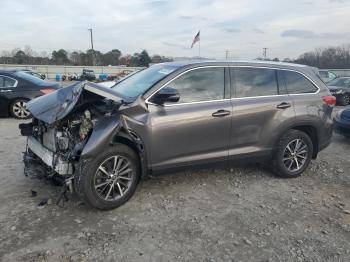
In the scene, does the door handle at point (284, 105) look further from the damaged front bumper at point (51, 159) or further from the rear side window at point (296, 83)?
the damaged front bumper at point (51, 159)

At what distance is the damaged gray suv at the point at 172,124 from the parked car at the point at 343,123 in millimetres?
2726

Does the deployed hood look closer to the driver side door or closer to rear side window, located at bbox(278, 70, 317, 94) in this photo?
the driver side door

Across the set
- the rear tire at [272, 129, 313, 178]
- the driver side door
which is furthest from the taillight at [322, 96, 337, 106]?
the driver side door

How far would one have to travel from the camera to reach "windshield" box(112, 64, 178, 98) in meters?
4.82

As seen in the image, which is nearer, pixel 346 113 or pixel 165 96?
pixel 165 96

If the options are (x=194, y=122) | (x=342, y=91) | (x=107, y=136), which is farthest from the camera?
(x=342, y=91)

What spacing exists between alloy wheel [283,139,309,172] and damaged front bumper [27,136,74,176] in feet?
10.8

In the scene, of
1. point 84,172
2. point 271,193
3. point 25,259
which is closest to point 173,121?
point 84,172

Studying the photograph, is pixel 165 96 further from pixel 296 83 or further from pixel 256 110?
pixel 296 83

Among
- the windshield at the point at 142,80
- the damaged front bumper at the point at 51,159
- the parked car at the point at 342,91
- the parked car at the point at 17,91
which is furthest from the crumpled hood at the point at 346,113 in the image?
the parked car at the point at 342,91

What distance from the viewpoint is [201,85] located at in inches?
197

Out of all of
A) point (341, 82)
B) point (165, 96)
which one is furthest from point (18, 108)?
point (341, 82)

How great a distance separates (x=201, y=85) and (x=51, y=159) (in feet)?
7.11

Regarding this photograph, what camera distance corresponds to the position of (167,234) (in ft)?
13.0
